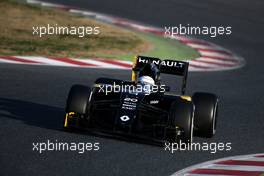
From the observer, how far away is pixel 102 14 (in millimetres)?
27219

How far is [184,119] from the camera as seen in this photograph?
13180mm

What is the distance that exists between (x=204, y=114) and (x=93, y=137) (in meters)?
1.87

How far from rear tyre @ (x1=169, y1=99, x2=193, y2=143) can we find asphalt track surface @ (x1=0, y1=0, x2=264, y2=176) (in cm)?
33

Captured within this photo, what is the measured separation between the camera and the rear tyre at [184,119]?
1316cm

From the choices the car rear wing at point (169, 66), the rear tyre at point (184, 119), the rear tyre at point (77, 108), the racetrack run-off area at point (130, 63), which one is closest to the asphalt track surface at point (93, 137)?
the rear tyre at point (77, 108)

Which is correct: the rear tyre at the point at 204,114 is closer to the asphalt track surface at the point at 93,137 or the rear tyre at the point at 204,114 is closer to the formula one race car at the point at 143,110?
the formula one race car at the point at 143,110

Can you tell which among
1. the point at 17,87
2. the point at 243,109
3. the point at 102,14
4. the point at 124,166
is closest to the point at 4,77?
the point at 17,87

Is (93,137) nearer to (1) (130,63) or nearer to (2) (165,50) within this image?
(1) (130,63)

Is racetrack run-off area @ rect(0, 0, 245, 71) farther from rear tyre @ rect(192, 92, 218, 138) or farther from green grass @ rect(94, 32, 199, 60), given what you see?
rear tyre @ rect(192, 92, 218, 138)

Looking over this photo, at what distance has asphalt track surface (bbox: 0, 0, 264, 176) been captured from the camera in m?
11.8

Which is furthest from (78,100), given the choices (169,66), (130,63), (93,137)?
(130,63)

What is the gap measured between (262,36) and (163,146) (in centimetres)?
1457

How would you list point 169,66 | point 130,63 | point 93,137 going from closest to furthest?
point 93,137 → point 169,66 → point 130,63

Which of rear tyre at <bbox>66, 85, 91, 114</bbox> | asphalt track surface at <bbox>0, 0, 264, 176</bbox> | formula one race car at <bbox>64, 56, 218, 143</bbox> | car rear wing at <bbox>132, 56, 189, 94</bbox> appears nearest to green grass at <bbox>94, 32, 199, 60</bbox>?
asphalt track surface at <bbox>0, 0, 264, 176</bbox>
